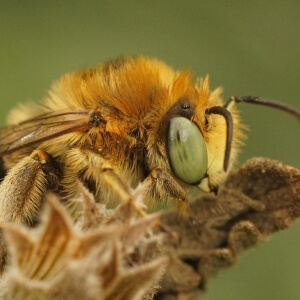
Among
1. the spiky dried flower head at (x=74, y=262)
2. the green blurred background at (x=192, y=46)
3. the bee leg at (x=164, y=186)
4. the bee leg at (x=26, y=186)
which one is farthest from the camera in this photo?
the green blurred background at (x=192, y=46)

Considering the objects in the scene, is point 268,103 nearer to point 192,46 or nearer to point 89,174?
point 89,174

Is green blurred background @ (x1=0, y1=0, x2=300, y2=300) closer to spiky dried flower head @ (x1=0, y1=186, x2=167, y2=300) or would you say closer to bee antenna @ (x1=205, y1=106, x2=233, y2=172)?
bee antenna @ (x1=205, y1=106, x2=233, y2=172)

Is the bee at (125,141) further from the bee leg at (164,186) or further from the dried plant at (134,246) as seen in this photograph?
the dried plant at (134,246)

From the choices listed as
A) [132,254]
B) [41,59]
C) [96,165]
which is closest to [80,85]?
[96,165]

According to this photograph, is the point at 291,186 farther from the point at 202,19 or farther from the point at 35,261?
the point at 202,19

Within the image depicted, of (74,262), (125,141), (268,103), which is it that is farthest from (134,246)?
(268,103)

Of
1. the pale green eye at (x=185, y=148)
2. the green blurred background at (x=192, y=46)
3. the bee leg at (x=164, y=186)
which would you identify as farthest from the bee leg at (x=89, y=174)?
the green blurred background at (x=192, y=46)
